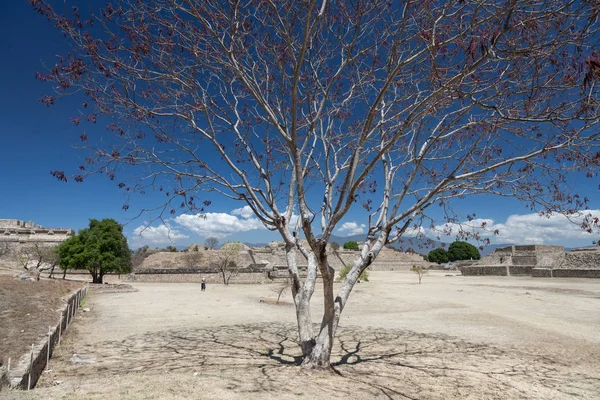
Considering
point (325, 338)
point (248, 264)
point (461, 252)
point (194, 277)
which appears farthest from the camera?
point (461, 252)

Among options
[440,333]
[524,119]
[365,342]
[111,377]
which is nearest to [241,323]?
[365,342]

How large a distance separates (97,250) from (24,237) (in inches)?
945

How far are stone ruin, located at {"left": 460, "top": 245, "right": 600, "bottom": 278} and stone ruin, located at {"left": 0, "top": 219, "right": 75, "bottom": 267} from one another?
4582cm

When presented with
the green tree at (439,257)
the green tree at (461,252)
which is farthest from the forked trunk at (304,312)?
the green tree at (461,252)

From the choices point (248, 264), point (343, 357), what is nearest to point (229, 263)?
point (248, 264)

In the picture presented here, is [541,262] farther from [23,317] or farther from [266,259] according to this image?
[23,317]

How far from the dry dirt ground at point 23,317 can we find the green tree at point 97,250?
1217 centimetres

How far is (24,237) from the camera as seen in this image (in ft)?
146

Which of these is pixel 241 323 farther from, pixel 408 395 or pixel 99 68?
pixel 99 68

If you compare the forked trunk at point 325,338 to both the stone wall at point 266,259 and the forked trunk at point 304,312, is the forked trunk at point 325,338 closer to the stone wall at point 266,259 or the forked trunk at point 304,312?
the forked trunk at point 304,312

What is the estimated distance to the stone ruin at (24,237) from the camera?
42.4 m

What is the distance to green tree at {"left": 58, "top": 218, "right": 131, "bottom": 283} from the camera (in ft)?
89.9

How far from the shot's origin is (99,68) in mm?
6062

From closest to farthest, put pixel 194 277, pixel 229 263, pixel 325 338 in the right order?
pixel 325 338 < pixel 194 277 < pixel 229 263
